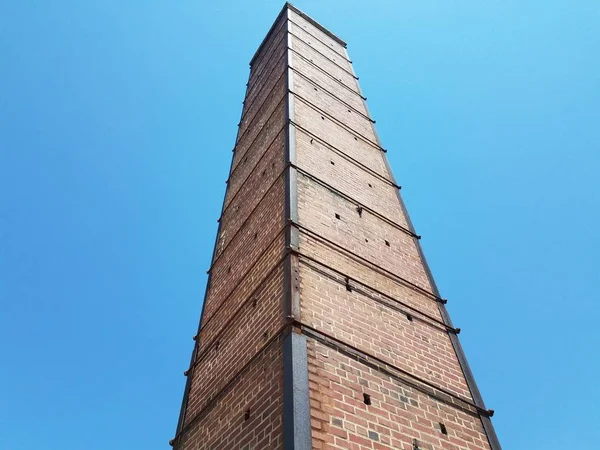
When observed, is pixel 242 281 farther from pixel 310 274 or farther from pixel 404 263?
pixel 404 263

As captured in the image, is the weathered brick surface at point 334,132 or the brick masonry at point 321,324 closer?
the brick masonry at point 321,324

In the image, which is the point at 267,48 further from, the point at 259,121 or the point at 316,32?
the point at 259,121

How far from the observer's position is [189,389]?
633cm

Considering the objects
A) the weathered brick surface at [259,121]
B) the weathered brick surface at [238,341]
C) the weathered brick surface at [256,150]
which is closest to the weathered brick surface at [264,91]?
the weathered brick surface at [259,121]

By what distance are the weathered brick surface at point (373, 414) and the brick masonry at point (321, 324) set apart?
12mm

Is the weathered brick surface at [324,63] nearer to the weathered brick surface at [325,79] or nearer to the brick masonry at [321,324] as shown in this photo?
the weathered brick surface at [325,79]

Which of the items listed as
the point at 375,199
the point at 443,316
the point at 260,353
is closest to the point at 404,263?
the point at 443,316

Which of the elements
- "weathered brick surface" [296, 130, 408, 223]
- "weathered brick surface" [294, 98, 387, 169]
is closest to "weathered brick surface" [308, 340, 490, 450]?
"weathered brick surface" [296, 130, 408, 223]

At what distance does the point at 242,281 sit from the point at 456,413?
3107mm

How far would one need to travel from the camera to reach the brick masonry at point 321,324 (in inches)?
168

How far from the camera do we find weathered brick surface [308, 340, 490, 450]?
3.99m

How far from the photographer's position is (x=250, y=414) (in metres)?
4.53

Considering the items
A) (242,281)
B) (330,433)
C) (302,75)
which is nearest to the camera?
(330,433)

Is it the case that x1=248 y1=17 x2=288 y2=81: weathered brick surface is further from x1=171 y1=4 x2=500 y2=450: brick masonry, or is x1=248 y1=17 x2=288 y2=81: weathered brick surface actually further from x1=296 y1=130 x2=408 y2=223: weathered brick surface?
x1=296 y1=130 x2=408 y2=223: weathered brick surface
